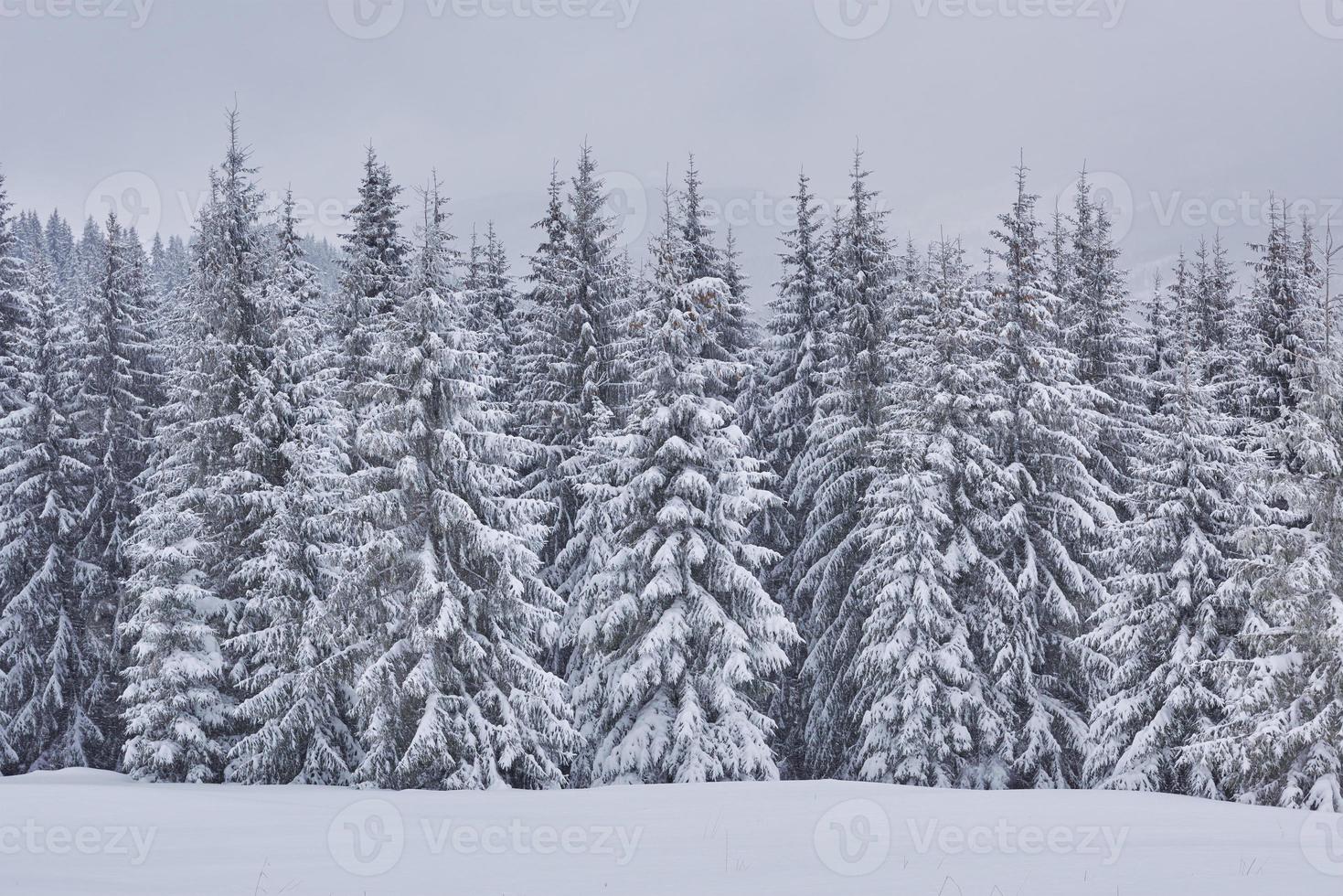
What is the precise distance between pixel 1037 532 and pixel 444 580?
1357 centimetres

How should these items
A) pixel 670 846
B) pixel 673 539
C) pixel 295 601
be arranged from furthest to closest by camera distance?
pixel 295 601
pixel 673 539
pixel 670 846

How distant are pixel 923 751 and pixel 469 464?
36.9 ft

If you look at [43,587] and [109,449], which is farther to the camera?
[109,449]

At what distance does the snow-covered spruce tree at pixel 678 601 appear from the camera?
18.3 m

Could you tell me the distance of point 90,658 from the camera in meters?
26.3

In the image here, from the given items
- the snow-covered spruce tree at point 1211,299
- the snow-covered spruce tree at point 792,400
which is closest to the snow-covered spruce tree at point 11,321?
the snow-covered spruce tree at point 792,400

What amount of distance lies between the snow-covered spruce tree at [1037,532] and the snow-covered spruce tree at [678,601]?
5.34 metres

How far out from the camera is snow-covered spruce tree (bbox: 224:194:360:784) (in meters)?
18.2

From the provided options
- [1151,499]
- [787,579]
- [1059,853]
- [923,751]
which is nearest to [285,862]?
[1059,853]

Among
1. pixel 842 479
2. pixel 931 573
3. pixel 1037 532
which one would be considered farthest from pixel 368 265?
pixel 1037 532

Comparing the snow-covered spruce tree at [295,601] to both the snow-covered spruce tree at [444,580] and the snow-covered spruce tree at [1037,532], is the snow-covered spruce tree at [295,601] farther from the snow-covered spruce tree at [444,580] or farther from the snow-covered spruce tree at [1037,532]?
the snow-covered spruce tree at [1037,532]

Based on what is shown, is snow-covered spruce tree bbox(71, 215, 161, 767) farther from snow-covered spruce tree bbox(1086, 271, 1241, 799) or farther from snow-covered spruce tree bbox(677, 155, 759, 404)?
snow-covered spruce tree bbox(1086, 271, 1241, 799)

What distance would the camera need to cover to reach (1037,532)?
70.1 ft

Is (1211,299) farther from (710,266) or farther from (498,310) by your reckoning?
(498,310)
